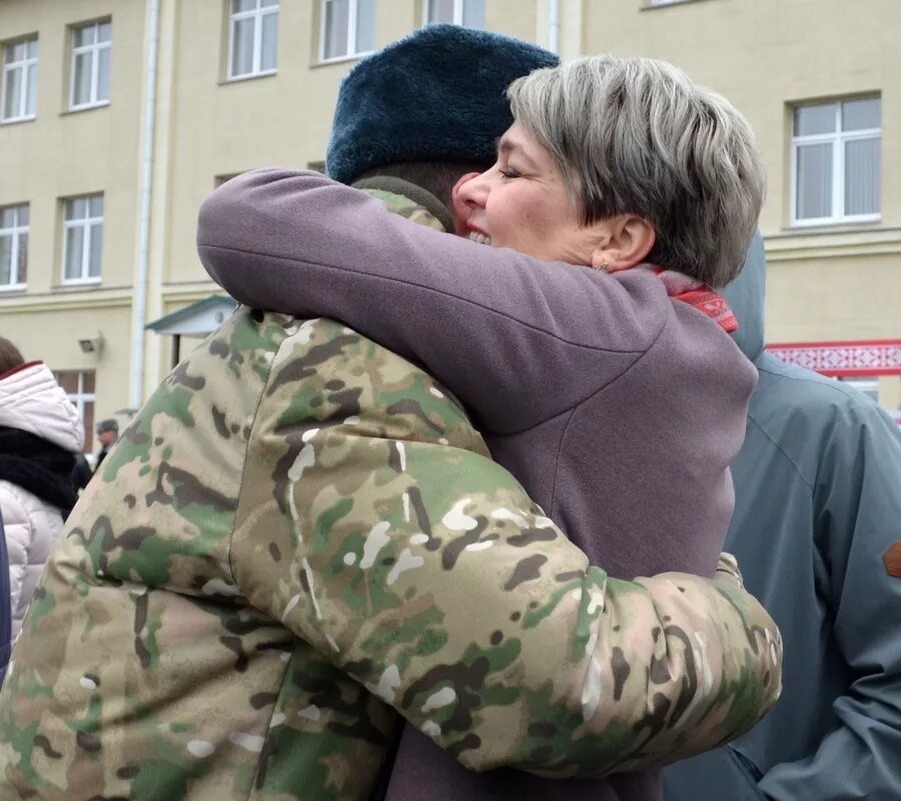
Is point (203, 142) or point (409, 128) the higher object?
point (203, 142)

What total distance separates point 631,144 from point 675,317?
0.23 metres

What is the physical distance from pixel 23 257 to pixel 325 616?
21391 mm

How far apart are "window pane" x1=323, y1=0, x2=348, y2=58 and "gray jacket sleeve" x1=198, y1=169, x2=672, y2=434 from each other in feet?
56.9

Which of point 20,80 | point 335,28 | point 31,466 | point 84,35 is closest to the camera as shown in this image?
point 31,466

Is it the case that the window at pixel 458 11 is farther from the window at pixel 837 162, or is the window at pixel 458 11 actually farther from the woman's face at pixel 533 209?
the woman's face at pixel 533 209

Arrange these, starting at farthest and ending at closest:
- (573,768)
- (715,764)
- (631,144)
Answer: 1. (715,764)
2. (631,144)
3. (573,768)

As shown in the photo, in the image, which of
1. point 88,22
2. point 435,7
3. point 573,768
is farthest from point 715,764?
point 88,22

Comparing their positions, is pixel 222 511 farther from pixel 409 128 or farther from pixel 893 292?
pixel 893 292

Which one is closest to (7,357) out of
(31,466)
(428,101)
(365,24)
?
(31,466)

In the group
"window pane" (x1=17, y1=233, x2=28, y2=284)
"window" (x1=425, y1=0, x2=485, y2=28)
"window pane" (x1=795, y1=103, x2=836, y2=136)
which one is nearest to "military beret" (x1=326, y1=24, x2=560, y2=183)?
"window pane" (x1=795, y1=103, x2=836, y2=136)

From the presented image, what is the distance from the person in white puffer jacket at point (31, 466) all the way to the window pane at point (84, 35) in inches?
718

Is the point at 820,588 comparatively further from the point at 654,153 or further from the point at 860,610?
the point at 654,153

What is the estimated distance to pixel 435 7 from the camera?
1731 cm

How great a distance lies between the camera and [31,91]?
70.9 feet
